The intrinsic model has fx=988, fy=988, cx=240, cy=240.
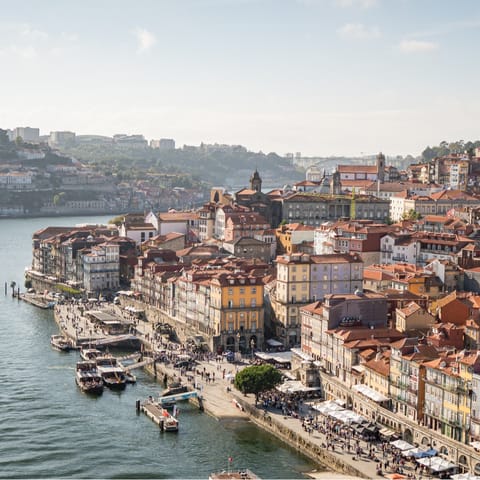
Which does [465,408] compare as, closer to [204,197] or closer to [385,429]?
[385,429]

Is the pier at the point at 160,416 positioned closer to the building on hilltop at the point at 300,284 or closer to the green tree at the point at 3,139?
the building on hilltop at the point at 300,284

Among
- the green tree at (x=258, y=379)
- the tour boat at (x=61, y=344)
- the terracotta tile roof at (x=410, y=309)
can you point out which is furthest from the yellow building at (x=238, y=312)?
the green tree at (x=258, y=379)

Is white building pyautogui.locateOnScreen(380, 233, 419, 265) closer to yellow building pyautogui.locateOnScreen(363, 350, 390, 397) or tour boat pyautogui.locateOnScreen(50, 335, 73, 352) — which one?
tour boat pyautogui.locateOnScreen(50, 335, 73, 352)

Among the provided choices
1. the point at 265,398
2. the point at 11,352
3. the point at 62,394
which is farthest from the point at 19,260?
the point at 265,398

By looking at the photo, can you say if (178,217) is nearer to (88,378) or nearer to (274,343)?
(274,343)

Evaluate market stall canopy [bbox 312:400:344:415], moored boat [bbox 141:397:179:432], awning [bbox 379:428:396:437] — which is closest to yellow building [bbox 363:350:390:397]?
market stall canopy [bbox 312:400:344:415]

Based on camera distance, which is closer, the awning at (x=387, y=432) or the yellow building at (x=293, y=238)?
the awning at (x=387, y=432)
